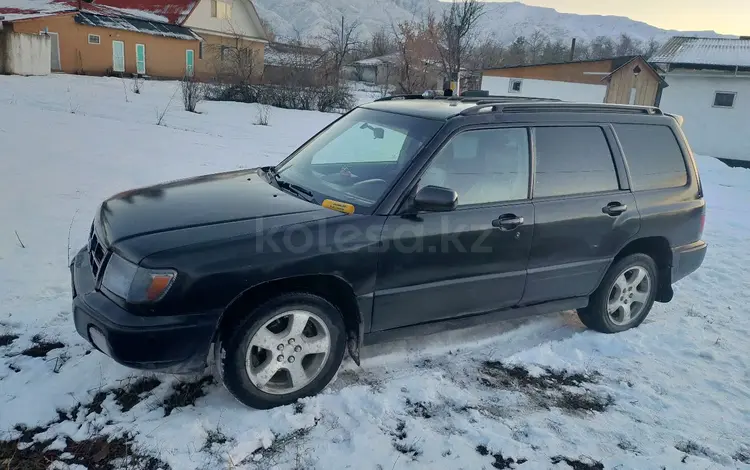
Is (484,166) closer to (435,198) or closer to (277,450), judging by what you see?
(435,198)

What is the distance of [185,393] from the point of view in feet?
11.0

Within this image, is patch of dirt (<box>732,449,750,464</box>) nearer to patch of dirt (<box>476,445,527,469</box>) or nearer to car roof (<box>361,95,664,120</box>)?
patch of dirt (<box>476,445,527,469</box>)

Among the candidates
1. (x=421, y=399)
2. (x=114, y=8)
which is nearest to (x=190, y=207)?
(x=421, y=399)

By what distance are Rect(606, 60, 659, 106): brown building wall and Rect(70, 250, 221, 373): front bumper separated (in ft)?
66.7

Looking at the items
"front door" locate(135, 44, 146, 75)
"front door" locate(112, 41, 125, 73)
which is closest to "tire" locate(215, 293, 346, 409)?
"front door" locate(112, 41, 125, 73)

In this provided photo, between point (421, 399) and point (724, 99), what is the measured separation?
65.0 feet

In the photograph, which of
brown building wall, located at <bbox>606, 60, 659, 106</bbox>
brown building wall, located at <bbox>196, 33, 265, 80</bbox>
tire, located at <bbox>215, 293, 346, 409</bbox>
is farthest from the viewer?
brown building wall, located at <bbox>196, 33, 265, 80</bbox>

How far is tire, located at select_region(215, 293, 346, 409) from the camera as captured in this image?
3100 millimetres

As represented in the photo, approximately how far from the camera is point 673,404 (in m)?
3.70

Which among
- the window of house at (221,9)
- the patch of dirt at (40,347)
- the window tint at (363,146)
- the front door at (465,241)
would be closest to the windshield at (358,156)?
the window tint at (363,146)

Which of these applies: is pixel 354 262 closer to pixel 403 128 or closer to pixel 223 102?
pixel 403 128

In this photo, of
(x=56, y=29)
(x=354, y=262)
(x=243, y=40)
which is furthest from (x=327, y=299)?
(x=243, y=40)

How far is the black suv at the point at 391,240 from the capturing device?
298cm

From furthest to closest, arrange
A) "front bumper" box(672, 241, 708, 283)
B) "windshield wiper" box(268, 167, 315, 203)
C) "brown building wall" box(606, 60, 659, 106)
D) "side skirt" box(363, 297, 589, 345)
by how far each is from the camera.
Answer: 1. "brown building wall" box(606, 60, 659, 106)
2. "front bumper" box(672, 241, 708, 283)
3. "windshield wiper" box(268, 167, 315, 203)
4. "side skirt" box(363, 297, 589, 345)
